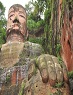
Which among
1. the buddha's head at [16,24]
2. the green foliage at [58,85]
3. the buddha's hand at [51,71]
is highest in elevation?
the buddha's head at [16,24]

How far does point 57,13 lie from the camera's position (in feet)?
35.6

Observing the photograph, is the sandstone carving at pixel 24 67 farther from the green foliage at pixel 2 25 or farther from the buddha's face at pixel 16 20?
the green foliage at pixel 2 25

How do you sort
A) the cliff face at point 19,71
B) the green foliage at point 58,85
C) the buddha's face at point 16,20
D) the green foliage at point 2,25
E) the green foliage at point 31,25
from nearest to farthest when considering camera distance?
1. the green foliage at point 58,85
2. the cliff face at point 19,71
3. the buddha's face at point 16,20
4. the green foliage at point 2,25
5. the green foliage at point 31,25

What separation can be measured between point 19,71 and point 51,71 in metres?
5.45

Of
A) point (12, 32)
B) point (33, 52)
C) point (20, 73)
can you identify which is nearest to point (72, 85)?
point (20, 73)

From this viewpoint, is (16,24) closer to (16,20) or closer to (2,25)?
(16,20)

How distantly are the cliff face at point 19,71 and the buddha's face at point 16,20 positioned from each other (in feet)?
5.62

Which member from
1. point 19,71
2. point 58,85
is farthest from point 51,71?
point 19,71

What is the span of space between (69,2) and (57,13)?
8.45 feet

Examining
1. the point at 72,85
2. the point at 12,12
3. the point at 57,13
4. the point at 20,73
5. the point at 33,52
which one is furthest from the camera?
the point at 12,12

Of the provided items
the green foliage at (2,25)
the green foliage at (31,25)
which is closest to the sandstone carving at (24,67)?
the green foliage at (2,25)

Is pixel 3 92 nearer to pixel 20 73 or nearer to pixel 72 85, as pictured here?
pixel 20 73

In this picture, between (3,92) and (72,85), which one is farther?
(3,92)

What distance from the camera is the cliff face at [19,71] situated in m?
6.91
